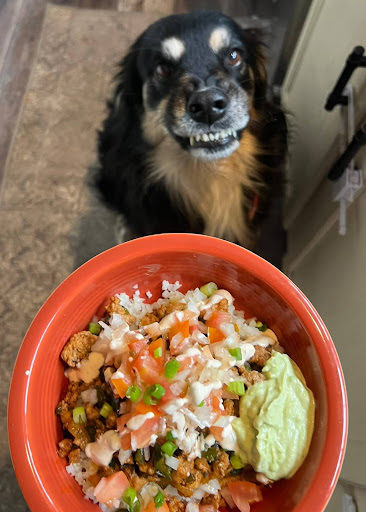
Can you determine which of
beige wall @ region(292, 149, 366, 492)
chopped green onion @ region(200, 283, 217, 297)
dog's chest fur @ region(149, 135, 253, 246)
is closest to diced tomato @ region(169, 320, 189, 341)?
chopped green onion @ region(200, 283, 217, 297)

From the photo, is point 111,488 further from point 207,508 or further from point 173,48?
point 173,48

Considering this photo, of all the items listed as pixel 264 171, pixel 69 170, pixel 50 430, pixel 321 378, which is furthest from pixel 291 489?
pixel 69 170

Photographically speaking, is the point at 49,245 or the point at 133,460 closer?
the point at 133,460

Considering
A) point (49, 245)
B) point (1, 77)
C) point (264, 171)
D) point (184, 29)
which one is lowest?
point (49, 245)

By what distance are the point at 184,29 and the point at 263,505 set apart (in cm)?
97

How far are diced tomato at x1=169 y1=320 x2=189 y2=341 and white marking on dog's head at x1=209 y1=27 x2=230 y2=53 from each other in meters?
0.65

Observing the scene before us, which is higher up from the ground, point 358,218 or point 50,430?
point 358,218

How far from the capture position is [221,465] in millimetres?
654

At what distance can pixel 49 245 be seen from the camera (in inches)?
54.7

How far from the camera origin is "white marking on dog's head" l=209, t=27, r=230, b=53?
993 mm

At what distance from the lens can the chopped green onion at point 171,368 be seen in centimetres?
64

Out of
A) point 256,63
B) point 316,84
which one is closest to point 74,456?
point 256,63

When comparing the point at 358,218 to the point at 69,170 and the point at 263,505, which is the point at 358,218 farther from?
the point at 69,170

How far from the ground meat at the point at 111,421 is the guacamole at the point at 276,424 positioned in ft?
0.60
